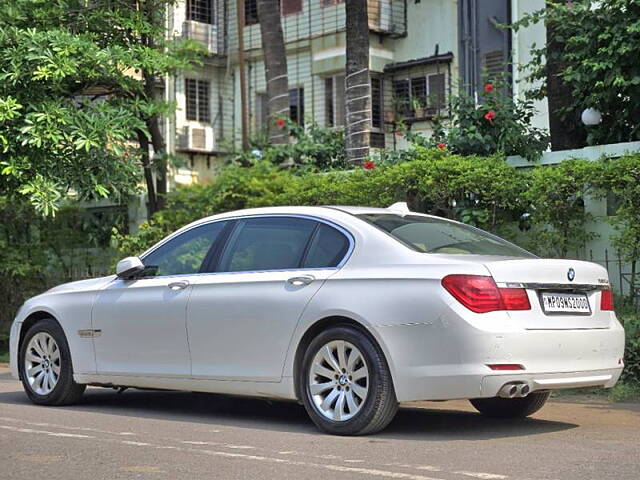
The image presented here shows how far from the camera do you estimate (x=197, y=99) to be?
35000mm

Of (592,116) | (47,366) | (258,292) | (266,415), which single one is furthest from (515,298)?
(592,116)

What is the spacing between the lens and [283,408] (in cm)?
984

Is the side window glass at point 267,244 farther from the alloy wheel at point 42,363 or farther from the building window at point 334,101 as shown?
the building window at point 334,101

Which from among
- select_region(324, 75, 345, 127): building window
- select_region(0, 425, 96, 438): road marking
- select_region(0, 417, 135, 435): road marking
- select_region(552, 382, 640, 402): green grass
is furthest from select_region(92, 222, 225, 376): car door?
select_region(324, 75, 345, 127): building window

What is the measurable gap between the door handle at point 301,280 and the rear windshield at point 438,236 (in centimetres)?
64

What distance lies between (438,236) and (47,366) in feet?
12.6

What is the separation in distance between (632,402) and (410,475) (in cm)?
412

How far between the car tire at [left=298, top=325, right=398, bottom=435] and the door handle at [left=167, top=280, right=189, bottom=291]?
140 cm

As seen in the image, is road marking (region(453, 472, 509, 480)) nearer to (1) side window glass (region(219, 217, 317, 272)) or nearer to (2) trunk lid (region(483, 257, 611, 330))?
(2) trunk lid (region(483, 257, 611, 330))

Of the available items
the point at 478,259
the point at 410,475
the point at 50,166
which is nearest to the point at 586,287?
the point at 478,259

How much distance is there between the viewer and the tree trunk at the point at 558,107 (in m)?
13.8

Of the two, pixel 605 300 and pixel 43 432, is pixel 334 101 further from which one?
pixel 43 432

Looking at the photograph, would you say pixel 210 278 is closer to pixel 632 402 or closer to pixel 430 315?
pixel 430 315

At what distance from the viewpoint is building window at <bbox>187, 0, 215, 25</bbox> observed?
114ft
